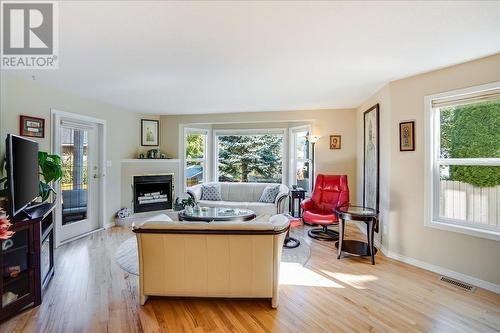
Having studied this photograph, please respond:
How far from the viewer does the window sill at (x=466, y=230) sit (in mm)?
2537

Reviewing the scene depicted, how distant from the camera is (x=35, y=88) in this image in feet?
11.2

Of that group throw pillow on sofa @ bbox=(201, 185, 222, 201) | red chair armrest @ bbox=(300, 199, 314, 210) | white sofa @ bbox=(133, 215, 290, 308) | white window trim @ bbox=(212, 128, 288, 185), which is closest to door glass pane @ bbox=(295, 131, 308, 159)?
white window trim @ bbox=(212, 128, 288, 185)

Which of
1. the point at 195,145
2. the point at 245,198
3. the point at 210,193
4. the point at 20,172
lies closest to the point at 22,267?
the point at 20,172

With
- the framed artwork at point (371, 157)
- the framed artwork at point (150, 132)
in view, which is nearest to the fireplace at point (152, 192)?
the framed artwork at point (150, 132)

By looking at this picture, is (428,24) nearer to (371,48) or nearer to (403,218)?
(371,48)

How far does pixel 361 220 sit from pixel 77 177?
438 cm

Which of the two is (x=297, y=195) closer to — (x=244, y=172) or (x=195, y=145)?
(x=244, y=172)

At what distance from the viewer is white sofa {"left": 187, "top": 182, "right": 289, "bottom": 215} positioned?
495 centimetres

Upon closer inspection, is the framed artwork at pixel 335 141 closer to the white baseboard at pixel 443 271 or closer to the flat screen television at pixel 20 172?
the white baseboard at pixel 443 271

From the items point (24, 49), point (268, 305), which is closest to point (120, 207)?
point (24, 49)

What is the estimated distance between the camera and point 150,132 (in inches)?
226

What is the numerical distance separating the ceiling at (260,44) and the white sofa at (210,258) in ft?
5.08

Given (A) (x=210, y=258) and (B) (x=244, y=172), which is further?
(B) (x=244, y=172)

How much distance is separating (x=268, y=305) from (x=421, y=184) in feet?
7.53
